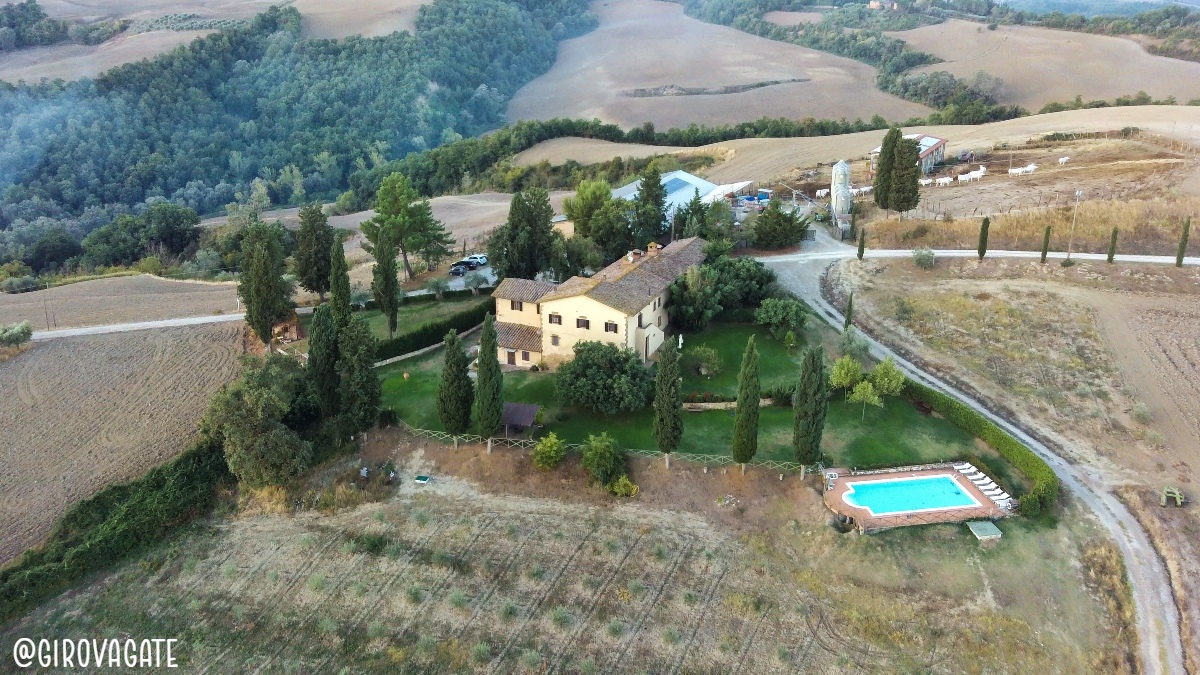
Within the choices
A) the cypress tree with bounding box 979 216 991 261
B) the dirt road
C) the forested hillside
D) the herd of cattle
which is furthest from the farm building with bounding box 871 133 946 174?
the forested hillside

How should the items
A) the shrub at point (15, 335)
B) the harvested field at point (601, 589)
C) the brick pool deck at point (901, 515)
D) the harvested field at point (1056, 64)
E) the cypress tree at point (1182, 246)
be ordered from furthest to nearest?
the harvested field at point (1056, 64), the cypress tree at point (1182, 246), the shrub at point (15, 335), the brick pool deck at point (901, 515), the harvested field at point (601, 589)

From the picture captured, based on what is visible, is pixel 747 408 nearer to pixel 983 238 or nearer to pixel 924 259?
pixel 924 259

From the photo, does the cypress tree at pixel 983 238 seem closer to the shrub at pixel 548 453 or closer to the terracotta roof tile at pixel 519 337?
the terracotta roof tile at pixel 519 337

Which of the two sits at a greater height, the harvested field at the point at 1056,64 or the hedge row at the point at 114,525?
the hedge row at the point at 114,525

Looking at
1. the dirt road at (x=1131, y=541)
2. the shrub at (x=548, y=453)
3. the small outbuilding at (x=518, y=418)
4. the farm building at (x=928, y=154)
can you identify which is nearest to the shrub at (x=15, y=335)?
the small outbuilding at (x=518, y=418)

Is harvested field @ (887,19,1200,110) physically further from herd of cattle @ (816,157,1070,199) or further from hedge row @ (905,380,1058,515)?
hedge row @ (905,380,1058,515)

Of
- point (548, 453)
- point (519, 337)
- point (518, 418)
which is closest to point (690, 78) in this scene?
point (519, 337)
